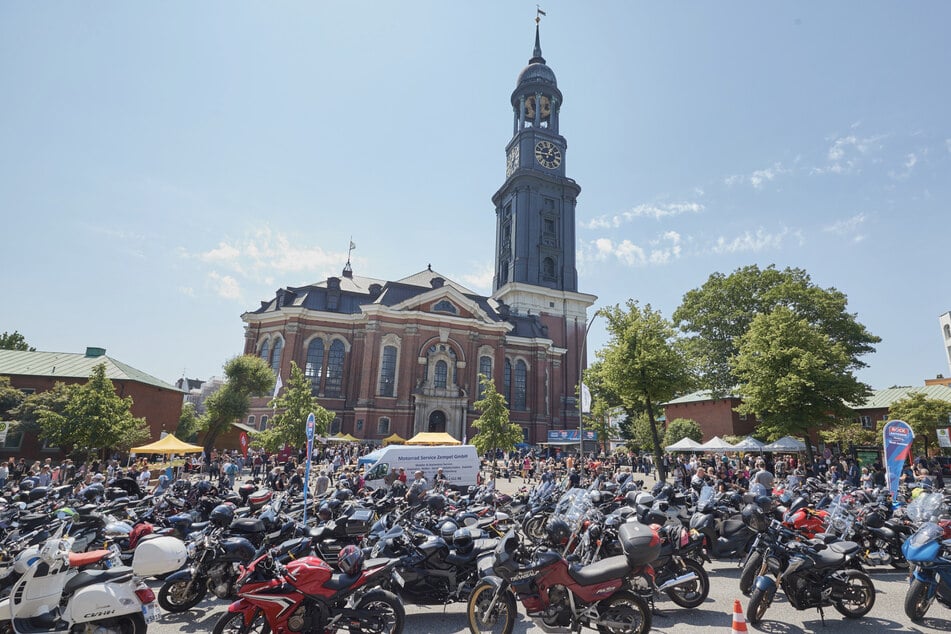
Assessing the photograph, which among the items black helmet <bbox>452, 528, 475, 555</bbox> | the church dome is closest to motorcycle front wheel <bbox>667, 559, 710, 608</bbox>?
black helmet <bbox>452, 528, 475, 555</bbox>

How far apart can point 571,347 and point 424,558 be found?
5153 centimetres

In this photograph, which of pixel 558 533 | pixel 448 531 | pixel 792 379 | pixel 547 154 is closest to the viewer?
pixel 558 533

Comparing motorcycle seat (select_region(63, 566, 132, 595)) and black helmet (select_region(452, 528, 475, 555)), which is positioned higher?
black helmet (select_region(452, 528, 475, 555))

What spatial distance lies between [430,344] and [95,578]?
38.6 meters

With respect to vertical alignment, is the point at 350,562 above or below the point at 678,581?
above

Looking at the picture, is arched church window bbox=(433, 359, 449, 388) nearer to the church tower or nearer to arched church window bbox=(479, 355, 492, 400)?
arched church window bbox=(479, 355, 492, 400)

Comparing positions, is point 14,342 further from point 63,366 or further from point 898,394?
point 898,394

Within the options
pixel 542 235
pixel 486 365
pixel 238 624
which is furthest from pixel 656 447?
pixel 542 235

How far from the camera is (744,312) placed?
118 ft

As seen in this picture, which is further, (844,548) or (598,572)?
(844,548)

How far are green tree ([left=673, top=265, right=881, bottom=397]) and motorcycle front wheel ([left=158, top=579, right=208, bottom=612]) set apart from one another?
3188 cm

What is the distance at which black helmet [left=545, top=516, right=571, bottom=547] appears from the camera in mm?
6715

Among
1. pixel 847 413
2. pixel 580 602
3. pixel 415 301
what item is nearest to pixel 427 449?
pixel 580 602

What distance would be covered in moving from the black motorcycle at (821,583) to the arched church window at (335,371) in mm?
40215
